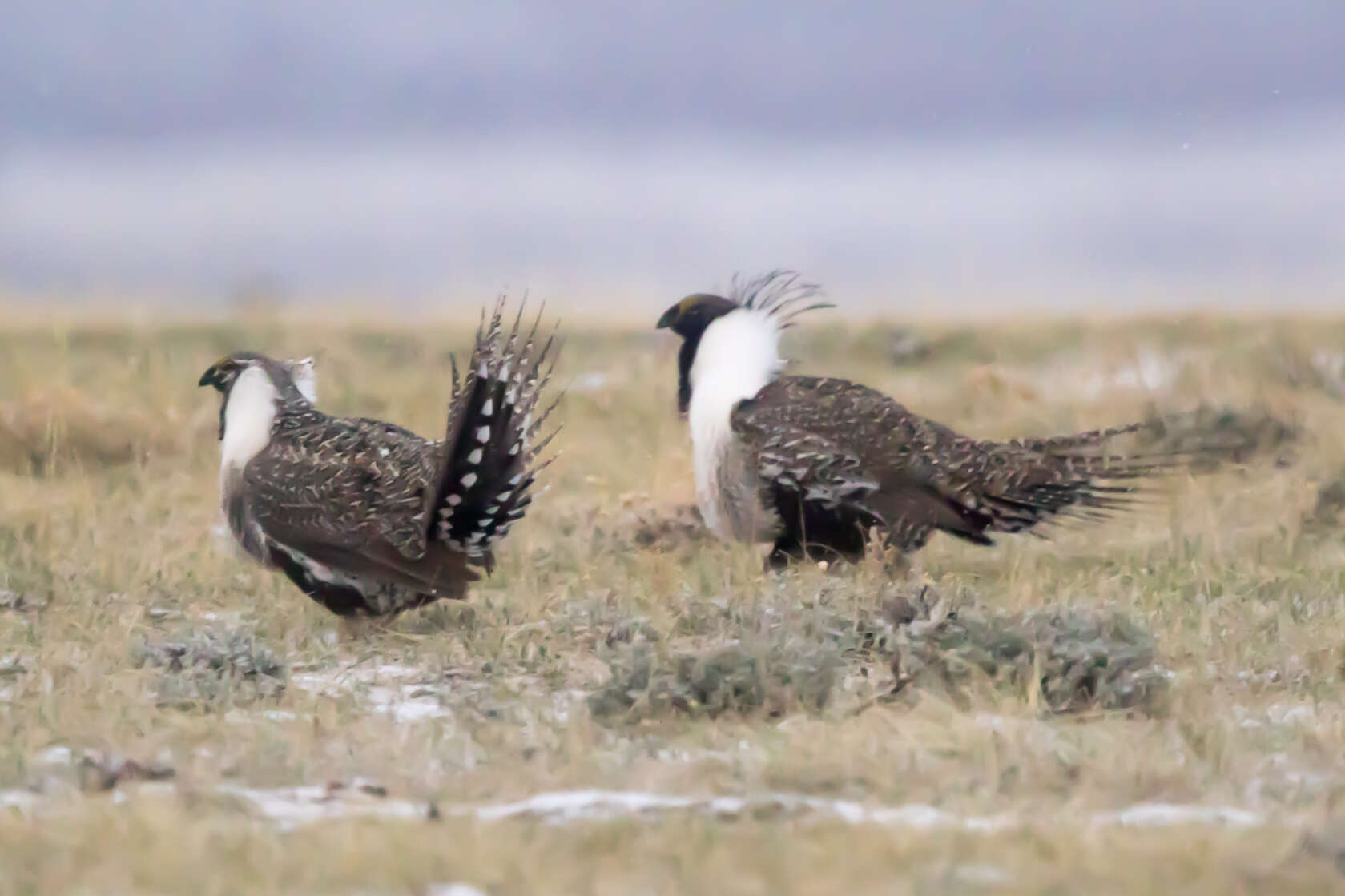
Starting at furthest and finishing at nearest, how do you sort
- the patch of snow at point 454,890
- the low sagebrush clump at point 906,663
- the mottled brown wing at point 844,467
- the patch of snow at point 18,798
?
the mottled brown wing at point 844,467, the low sagebrush clump at point 906,663, the patch of snow at point 18,798, the patch of snow at point 454,890

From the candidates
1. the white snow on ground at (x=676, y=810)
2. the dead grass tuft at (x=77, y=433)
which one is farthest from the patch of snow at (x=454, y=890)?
the dead grass tuft at (x=77, y=433)

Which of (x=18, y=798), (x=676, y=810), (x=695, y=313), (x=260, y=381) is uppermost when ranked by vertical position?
(x=695, y=313)

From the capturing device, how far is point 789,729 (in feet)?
11.9

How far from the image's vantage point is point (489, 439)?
4570mm

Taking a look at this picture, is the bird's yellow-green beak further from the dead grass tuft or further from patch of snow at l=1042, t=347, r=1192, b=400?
patch of snow at l=1042, t=347, r=1192, b=400

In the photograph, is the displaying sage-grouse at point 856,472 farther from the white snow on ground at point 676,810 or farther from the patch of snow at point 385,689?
the white snow on ground at point 676,810

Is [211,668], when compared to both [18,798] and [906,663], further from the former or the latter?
[906,663]

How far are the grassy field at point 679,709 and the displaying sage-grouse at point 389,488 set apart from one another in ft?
0.69

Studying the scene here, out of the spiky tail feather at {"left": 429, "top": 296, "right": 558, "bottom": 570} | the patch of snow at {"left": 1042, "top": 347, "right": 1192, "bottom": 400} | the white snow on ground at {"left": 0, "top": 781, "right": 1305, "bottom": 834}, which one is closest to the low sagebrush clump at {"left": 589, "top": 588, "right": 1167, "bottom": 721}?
the spiky tail feather at {"left": 429, "top": 296, "right": 558, "bottom": 570}

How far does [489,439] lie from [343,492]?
55 cm

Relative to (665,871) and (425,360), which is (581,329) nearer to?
(425,360)

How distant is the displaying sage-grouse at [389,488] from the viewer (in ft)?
15.0

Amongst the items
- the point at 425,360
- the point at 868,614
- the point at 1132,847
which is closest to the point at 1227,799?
the point at 1132,847

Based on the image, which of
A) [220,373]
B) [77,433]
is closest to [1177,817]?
[220,373]
